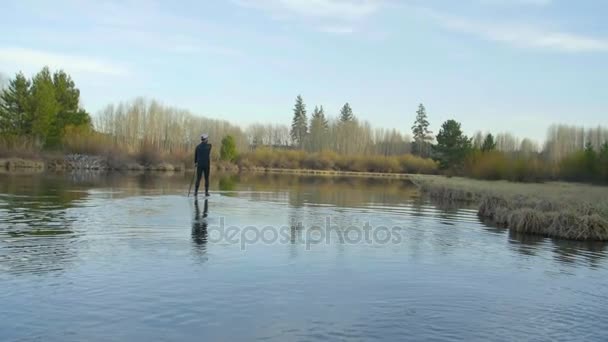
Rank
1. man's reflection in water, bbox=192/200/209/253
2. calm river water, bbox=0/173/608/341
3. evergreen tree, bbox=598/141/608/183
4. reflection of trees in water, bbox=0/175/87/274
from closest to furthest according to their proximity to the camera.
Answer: calm river water, bbox=0/173/608/341
reflection of trees in water, bbox=0/175/87/274
man's reflection in water, bbox=192/200/209/253
evergreen tree, bbox=598/141/608/183

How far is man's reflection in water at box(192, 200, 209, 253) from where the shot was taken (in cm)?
1011

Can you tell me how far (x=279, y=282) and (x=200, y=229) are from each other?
4804 mm

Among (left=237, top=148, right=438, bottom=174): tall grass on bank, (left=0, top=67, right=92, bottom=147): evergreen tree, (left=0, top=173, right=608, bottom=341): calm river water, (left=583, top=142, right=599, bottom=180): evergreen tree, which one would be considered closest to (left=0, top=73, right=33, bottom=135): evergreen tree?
(left=0, top=67, right=92, bottom=147): evergreen tree

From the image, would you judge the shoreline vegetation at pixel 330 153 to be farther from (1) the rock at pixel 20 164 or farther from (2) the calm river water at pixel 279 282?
(2) the calm river water at pixel 279 282

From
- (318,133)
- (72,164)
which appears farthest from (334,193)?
(318,133)

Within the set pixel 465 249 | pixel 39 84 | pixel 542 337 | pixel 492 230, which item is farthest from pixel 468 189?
pixel 39 84

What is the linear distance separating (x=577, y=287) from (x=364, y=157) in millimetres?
99188

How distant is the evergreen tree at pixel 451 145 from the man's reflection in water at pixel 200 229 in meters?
52.1

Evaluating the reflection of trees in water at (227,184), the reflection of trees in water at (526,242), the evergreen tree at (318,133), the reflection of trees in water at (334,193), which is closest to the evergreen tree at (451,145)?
the reflection of trees in water at (334,193)

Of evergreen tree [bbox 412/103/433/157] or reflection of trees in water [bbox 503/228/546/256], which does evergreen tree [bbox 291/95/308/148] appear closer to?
evergreen tree [bbox 412/103/433/157]

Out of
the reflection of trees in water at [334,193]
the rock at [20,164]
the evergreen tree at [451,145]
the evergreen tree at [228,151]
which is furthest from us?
the evergreen tree at [228,151]

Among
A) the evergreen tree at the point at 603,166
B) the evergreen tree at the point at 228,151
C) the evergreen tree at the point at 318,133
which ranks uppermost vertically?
the evergreen tree at the point at 318,133

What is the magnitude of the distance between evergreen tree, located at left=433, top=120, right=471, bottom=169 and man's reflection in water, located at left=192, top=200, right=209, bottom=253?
5207 cm

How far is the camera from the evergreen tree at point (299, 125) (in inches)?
5285
